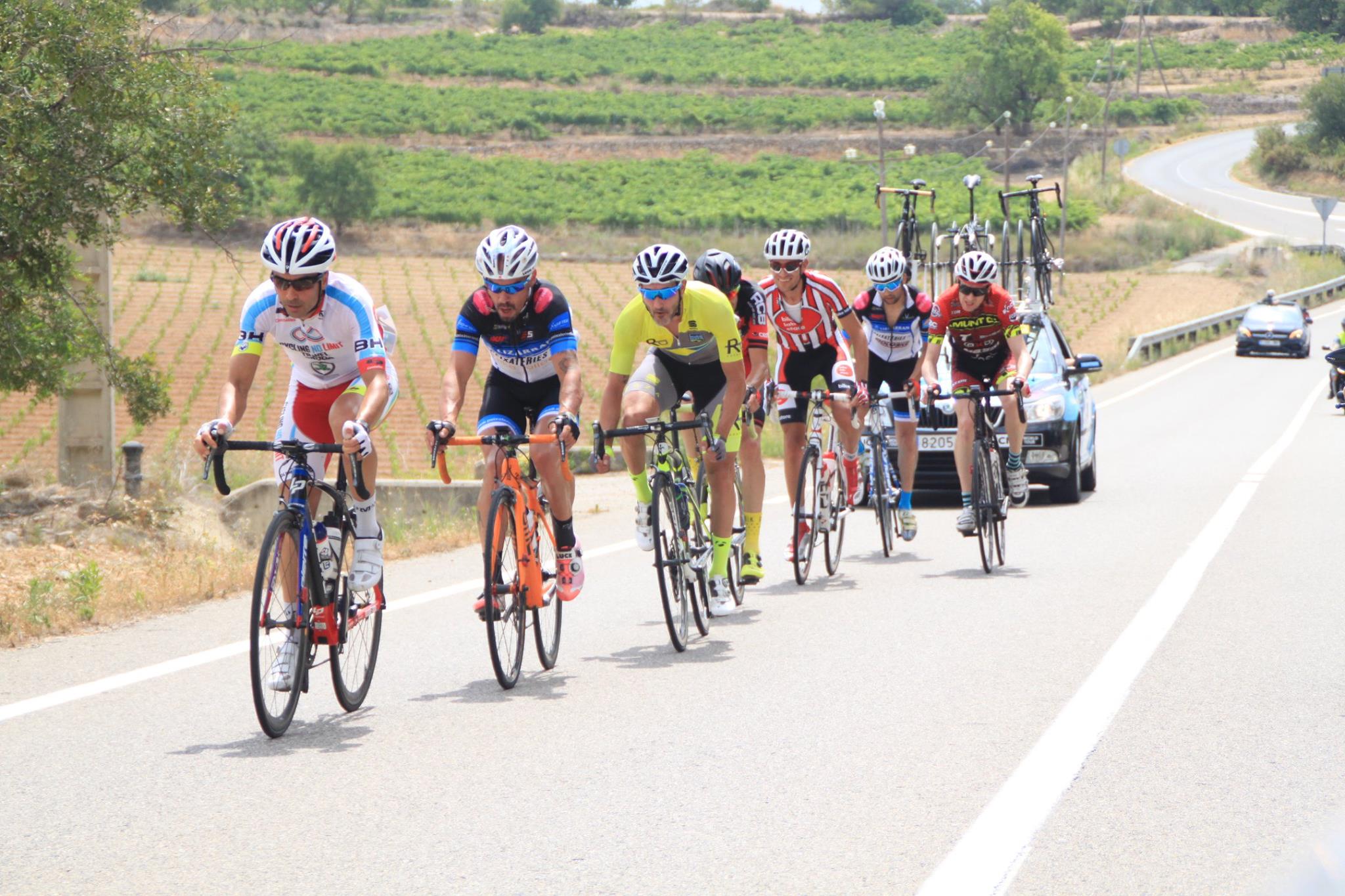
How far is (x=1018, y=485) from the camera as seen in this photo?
11.5 metres

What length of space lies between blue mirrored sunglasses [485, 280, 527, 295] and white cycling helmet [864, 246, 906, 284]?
4656 mm

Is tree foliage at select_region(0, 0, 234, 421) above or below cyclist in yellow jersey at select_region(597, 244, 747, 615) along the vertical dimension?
above

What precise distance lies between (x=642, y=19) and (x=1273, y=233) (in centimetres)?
10616

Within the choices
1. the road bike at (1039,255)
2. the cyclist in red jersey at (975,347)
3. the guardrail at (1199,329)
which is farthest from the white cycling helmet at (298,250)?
the guardrail at (1199,329)

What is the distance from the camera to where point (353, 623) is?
6812mm

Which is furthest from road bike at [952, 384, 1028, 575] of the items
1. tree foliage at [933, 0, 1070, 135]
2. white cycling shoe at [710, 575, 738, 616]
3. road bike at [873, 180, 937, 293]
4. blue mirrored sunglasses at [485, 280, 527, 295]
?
tree foliage at [933, 0, 1070, 135]

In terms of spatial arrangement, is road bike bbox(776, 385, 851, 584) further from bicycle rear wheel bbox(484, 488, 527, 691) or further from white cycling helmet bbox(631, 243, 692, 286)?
bicycle rear wheel bbox(484, 488, 527, 691)

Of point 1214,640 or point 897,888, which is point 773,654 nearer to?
point 1214,640

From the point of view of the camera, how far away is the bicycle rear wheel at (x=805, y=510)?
10500 millimetres

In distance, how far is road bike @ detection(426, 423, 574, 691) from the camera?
709 centimetres

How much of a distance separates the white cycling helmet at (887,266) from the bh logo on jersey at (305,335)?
5.60m

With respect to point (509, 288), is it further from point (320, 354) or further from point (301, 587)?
point (301, 587)

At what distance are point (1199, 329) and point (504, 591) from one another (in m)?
43.6

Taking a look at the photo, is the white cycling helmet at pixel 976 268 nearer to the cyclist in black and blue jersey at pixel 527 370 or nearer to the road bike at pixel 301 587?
the cyclist in black and blue jersey at pixel 527 370
